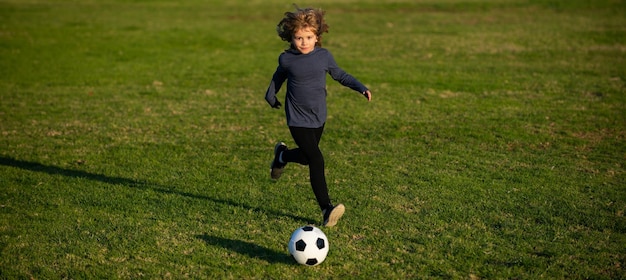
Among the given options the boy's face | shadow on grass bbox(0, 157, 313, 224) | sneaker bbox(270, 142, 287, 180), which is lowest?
shadow on grass bbox(0, 157, 313, 224)

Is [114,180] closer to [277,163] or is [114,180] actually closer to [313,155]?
[277,163]

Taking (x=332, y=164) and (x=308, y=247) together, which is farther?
(x=332, y=164)

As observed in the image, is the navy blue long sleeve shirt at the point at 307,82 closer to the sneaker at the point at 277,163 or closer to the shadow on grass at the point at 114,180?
the sneaker at the point at 277,163

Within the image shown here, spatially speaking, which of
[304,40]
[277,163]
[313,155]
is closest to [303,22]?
[304,40]

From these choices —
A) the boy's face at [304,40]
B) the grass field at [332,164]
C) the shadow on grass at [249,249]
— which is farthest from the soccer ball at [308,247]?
the boy's face at [304,40]

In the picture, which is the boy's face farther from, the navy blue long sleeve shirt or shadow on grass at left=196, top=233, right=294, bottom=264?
shadow on grass at left=196, top=233, right=294, bottom=264

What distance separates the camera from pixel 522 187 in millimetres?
7852

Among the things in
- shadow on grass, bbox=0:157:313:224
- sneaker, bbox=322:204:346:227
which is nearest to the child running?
sneaker, bbox=322:204:346:227

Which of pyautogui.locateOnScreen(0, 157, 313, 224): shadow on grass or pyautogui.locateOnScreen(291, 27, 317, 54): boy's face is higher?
pyautogui.locateOnScreen(291, 27, 317, 54): boy's face

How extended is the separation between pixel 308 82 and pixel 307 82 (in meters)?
0.01

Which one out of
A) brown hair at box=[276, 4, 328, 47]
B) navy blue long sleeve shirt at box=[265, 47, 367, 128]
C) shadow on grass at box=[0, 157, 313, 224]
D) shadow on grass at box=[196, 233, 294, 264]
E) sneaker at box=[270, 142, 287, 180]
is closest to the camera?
shadow on grass at box=[196, 233, 294, 264]

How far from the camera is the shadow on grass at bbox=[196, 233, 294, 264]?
19.0 ft

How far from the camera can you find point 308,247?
→ 5.46 metres

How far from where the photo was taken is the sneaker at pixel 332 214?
6289 millimetres
